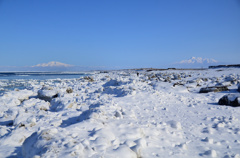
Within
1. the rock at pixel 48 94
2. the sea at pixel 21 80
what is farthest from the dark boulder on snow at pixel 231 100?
the sea at pixel 21 80

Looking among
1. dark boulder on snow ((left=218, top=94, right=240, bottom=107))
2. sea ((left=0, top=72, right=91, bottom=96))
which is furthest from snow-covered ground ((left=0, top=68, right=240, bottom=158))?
sea ((left=0, top=72, right=91, bottom=96))

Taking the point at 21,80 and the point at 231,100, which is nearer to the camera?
the point at 231,100

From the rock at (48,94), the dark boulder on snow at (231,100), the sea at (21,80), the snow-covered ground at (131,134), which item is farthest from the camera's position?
the sea at (21,80)

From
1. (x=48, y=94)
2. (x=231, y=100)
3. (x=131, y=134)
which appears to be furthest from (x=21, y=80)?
(x=231, y=100)

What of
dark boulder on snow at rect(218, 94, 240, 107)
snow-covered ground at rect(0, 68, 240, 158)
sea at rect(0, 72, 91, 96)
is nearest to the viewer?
snow-covered ground at rect(0, 68, 240, 158)

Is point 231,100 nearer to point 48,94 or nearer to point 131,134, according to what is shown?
point 131,134

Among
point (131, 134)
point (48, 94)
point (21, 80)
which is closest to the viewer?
point (131, 134)

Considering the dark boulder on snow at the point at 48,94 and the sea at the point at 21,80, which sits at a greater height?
the dark boulder on snow at the point at 48,94

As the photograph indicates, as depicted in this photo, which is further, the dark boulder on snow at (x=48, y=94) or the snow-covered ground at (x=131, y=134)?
the dark boulder on snow at (x=48, y=94)

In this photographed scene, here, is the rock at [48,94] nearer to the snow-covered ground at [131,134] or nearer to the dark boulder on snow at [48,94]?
the dark boulder on snow at [48,94]

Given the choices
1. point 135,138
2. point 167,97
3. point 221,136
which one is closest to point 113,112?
point 135,138

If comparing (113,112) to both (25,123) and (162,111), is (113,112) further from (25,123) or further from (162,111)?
(25,123)

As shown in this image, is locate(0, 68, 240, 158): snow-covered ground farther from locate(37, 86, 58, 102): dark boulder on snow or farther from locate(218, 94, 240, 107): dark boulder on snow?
locate(37, 86, 58, 102): dark boulder on snow

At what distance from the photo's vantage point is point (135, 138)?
2.49 metres
